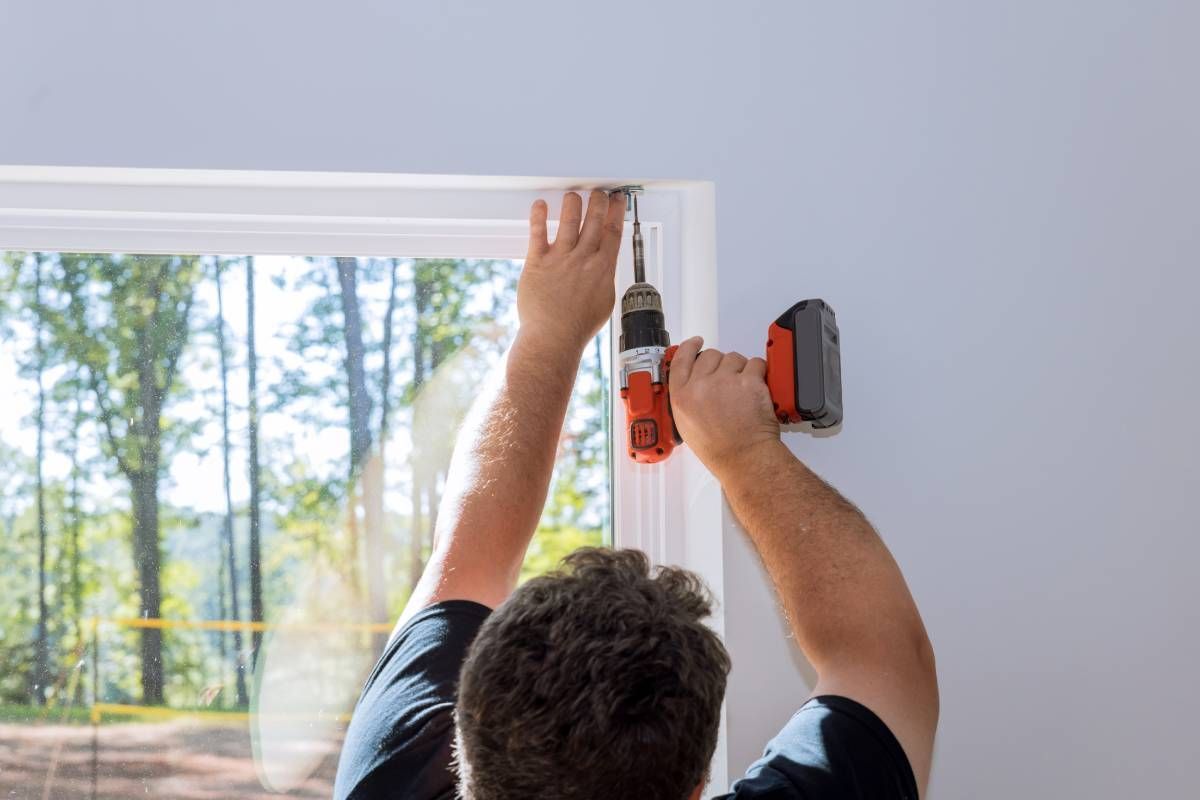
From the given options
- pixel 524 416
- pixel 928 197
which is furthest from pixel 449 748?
pixel 928 197

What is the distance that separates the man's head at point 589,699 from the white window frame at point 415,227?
0.56 meters

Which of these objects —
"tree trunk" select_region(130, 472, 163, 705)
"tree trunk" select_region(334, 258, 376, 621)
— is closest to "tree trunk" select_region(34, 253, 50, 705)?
"tree trunk" select_region(130, 472, 163, 705)

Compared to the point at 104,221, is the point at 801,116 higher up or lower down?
higher up

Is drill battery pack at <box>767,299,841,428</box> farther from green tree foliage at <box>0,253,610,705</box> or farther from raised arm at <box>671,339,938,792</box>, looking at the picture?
green tree foliage at <box>0,253,610,705</box>

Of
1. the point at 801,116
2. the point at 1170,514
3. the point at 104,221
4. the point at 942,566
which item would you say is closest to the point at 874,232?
the point at 801,116

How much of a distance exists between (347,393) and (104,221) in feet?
1.41

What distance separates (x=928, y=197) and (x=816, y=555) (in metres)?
0.60

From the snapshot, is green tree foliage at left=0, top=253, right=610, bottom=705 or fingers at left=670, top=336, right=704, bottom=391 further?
green tree foliage at left=0, top=253, right=610, bottom=705

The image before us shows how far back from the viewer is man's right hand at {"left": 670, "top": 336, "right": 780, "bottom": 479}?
1262 millimetres

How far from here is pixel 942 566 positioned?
1.40m

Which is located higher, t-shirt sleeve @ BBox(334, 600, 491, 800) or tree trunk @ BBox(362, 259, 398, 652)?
tree trunk @ BBox(362, 259, 398, 652)

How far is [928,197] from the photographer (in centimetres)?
146

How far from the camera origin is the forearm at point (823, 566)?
1104mm

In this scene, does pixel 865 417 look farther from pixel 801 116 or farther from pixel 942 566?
pixel 801 116
